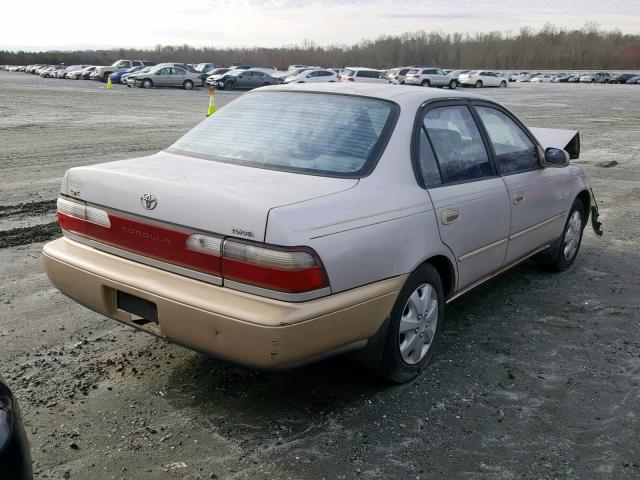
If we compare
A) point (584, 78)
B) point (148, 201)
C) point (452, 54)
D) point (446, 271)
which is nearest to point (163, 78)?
point (446, 271)

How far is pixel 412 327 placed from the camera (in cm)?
366

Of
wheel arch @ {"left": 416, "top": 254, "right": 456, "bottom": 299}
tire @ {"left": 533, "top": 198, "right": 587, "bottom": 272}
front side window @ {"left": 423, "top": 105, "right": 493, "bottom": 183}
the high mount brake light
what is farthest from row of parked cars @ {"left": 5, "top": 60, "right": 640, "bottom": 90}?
the high mount brake light

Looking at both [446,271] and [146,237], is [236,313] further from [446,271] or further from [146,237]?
[446,271]

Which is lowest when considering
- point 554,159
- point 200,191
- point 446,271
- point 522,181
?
point 446,271

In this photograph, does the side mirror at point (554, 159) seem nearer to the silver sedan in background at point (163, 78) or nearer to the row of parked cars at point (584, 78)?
the silver sedan in background at point (163, 78)

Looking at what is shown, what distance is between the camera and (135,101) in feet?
95.2

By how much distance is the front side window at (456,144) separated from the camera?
4.00m

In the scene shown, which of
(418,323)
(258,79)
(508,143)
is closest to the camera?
(418,323)

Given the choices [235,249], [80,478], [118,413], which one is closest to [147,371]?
[118,413]

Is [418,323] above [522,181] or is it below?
below

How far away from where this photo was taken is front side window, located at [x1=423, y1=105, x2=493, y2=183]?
4.00 metres

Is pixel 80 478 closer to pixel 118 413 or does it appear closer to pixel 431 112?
pixel 118 413

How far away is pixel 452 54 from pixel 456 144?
128088mm

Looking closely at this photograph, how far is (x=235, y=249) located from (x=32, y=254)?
12.4 feet
